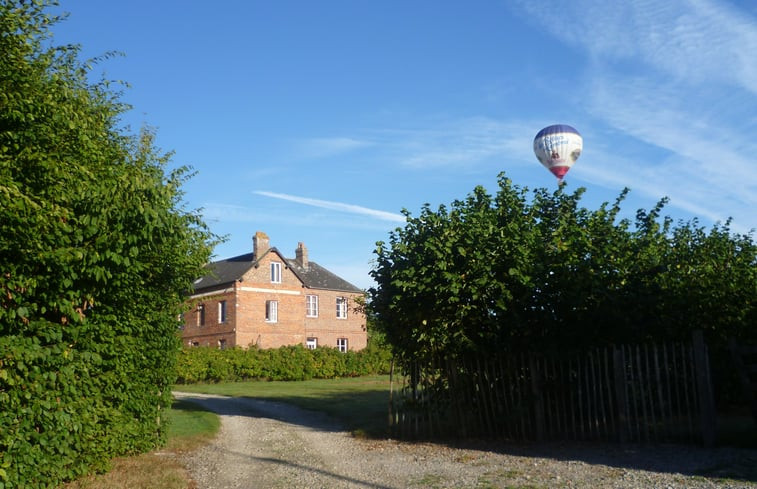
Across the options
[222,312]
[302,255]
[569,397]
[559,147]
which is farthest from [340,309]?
[569,397]

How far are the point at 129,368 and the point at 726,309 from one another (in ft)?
36.3

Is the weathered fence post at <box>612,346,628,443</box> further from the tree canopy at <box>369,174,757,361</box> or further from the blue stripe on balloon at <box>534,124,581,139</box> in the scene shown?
the blue stripe on balloon at <box>534,124,581,139</box>

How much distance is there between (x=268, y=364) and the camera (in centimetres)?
3828

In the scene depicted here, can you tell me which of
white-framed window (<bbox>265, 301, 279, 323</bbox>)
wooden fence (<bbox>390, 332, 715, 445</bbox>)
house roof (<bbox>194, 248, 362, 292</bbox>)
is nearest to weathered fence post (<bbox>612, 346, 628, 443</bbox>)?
wooden fence (<bbox>390, 332, 715, 445</bbox>)

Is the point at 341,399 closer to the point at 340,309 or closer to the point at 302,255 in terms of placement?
the point at 340,309

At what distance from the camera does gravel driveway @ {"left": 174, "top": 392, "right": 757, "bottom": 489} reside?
8484 mm

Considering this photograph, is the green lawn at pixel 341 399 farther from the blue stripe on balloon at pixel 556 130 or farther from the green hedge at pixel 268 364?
the blue stripe on balloon at pixel 556 130

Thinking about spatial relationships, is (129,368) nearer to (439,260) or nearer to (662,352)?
(439,260)

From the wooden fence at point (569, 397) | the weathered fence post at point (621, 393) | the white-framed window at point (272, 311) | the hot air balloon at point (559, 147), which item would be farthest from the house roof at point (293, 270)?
the weathered fence post at point (621, 393)

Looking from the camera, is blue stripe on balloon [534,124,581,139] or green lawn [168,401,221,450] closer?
green lawn [168,401,221,450]

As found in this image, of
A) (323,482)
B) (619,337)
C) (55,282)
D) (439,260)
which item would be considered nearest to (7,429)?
(55,282)

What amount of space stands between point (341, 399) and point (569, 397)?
13.6 metres

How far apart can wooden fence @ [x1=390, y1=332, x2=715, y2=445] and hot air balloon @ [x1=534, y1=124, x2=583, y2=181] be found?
11701 mm

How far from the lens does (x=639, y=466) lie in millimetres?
9203
